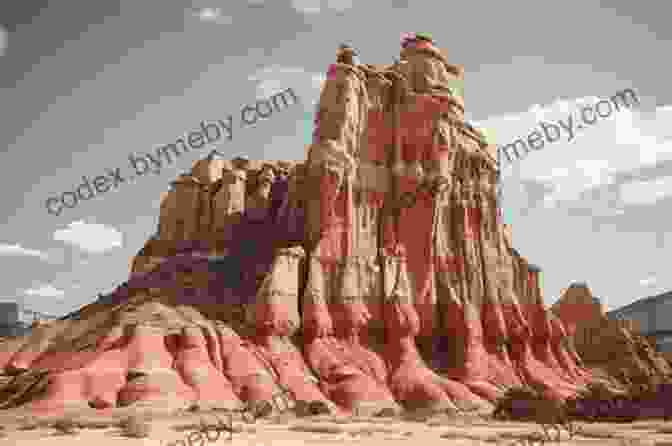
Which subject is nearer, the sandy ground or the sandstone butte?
the sandy ground

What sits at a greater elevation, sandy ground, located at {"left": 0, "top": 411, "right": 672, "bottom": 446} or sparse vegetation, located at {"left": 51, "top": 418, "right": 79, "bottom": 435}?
sparse vegetation, located at {"left": 51, "top": 418, "right": 79, "bottom": 435}

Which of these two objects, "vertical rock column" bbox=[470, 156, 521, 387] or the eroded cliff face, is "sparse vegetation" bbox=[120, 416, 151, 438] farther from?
"vertical rock column" bbox=[470, 156, 521, 387]

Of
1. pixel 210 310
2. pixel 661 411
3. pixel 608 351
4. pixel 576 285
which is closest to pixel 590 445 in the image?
pixel 661 411

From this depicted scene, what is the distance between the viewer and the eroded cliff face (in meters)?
42.5

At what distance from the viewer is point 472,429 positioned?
29.1 metres

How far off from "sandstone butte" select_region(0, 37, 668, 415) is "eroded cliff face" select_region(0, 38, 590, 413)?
0.15 metres

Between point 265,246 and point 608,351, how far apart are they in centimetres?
4039

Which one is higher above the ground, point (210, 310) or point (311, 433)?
point (210, 310)

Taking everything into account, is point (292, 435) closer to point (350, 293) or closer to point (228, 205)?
point (350, 293)

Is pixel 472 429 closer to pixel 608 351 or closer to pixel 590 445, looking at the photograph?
pixel 590 445

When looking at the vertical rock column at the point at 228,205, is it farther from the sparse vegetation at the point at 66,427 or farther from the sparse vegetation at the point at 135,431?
the sparse vegetation at the point at 135,431

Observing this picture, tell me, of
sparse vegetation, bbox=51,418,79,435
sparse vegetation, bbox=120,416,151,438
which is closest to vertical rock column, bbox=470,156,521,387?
sparse vegetation, bbox=51,418,79,435

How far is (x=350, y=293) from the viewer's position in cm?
5131

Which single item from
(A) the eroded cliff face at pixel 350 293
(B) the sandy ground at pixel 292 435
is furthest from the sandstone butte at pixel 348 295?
(B) the sandy ground at pixel 292 435
